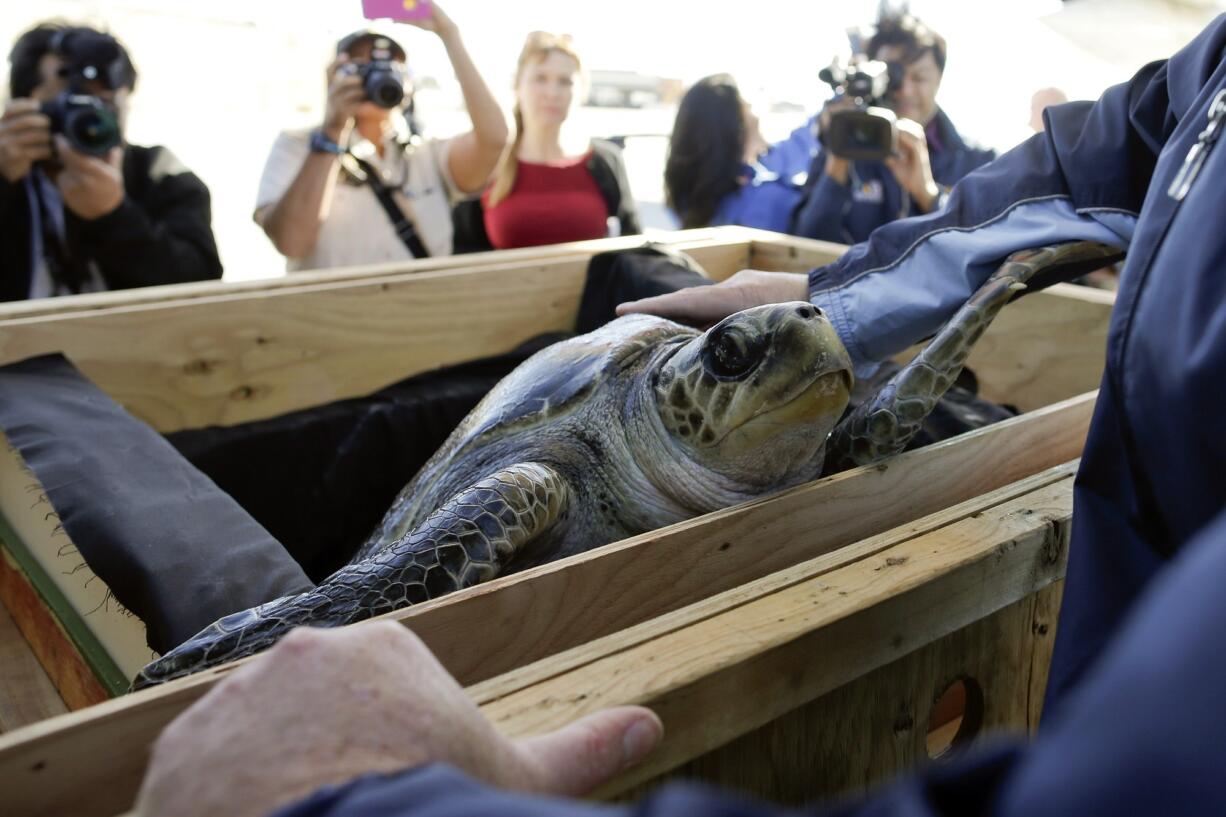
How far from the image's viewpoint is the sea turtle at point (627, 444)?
813 millimetres

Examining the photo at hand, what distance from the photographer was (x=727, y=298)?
3.88 ft

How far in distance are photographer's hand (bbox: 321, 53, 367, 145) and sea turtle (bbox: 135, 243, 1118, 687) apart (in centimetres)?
94

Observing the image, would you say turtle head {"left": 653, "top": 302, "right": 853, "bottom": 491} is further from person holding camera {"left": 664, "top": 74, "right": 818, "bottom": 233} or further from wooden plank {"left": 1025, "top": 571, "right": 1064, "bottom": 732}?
person holding camera {"left": 664, "top": 74, "right": 818, "bottom": 233}

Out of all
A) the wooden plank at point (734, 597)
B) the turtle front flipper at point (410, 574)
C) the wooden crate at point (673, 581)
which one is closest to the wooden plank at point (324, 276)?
the wooden crate at point (673, 581)

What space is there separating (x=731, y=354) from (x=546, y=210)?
130 centimetres

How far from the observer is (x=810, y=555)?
2.82 ft

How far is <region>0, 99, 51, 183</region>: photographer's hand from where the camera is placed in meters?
1.67

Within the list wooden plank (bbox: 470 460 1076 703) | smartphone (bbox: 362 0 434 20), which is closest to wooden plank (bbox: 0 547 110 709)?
wooden plank (bbox: 470 460 1076 703)

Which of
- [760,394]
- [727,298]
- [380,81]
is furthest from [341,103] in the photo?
[760,394]

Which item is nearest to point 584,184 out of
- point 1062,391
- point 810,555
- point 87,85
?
point 87,85

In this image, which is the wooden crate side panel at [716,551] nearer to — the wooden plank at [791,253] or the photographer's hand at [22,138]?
the wooden plank at [791,253]

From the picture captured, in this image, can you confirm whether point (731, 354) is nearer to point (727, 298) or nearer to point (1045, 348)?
point (727, 298)

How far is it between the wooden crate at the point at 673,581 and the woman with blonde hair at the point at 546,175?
0.62 metres

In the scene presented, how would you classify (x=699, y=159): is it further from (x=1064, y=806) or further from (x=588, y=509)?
(x=1064, y=806)
